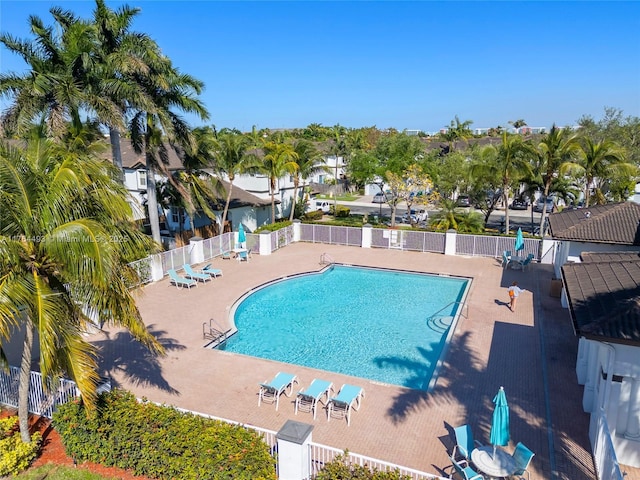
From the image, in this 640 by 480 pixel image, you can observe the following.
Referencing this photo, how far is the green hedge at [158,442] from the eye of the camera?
25.4ft

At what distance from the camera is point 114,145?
65.6 ft

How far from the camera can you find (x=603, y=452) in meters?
8.24

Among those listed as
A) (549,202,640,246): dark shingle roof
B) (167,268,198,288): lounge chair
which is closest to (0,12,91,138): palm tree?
(167,268,198,288): lounge chair

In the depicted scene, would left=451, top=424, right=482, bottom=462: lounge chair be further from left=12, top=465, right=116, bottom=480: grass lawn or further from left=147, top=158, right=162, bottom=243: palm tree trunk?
left=147, top=158, right=162, bottom=243: palm tree trunk

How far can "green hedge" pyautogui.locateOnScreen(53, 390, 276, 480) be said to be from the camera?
775 cm

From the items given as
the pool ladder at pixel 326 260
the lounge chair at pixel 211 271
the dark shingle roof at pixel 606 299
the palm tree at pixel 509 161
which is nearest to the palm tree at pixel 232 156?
the lounge chair at pixel 211 271

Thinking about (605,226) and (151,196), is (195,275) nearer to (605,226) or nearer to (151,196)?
(151,196)

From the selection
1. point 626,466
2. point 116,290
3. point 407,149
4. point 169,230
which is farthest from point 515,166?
point 116,290

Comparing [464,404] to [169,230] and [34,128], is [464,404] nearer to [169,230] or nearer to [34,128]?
[34,128]

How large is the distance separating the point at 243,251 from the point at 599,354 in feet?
61.5

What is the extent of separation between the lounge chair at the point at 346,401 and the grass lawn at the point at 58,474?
15.9ft

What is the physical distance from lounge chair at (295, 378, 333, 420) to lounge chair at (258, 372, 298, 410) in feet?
1.47

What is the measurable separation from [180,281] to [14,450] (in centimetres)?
1193

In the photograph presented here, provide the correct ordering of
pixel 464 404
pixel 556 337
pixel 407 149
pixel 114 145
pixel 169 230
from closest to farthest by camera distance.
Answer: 1. pixel 464 404
2. pixel 556 337
3. pixel 114 145
4. pixel 169 230
5. pixel 407 149
